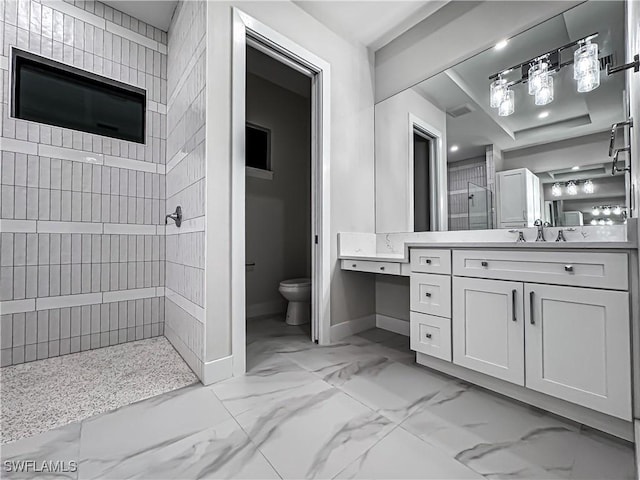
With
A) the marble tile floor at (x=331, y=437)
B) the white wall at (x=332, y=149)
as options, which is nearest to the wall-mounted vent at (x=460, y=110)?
the white wall at (x=332, y=149)

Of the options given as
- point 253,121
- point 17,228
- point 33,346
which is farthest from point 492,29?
point 33,346

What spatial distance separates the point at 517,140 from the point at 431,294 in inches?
47.5

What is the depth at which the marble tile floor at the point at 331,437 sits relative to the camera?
103 cm

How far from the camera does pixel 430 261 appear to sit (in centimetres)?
177

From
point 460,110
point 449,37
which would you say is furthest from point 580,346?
point 449,37

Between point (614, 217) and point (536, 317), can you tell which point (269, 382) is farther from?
point (614, 217)

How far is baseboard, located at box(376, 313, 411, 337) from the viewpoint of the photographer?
2559 mm

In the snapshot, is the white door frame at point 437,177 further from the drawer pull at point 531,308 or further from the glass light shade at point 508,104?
the drawer pull at point 531,308

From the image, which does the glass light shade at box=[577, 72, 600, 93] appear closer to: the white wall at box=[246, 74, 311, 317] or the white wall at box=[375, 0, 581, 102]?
the white wall at box=[375, 0, 581, 102]

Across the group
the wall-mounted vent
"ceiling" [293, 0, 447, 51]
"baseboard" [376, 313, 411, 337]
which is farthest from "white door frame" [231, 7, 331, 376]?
the wall-mounted vent

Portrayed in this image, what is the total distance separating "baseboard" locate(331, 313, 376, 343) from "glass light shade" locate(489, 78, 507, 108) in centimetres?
198

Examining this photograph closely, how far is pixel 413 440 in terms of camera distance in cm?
118

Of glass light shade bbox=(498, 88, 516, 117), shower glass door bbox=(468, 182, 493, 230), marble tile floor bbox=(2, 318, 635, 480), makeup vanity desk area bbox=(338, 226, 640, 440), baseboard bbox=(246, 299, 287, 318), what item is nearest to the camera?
marble tile floor bbox=(2, 318, 635, 480)

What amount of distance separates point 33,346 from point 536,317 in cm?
317
